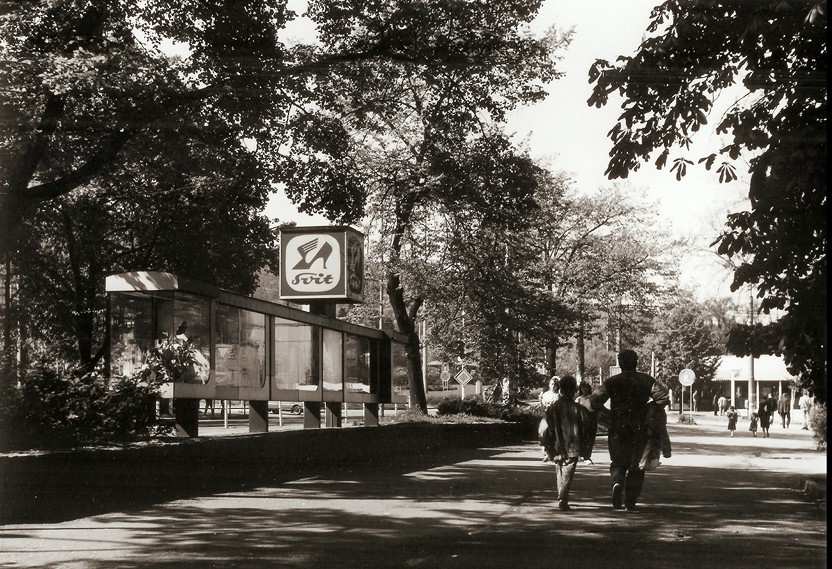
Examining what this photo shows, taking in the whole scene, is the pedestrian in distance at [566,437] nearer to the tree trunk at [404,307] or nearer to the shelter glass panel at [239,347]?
the shelter glass panel at [239,347]

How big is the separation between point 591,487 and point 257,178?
7.98 m

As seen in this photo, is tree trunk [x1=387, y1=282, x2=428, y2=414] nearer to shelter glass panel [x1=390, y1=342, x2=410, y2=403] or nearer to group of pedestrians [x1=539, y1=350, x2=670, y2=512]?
shelter glass panel [x1=390, y1=342, x2=410, y2=403]

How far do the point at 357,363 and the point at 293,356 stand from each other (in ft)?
14.9

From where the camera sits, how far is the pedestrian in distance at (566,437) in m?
11.7

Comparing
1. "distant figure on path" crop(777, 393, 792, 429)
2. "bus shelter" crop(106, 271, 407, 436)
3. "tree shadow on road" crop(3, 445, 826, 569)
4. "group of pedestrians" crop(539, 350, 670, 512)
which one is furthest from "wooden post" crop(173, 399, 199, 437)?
"distant figure on path" crop(777, 393, 792, 429)

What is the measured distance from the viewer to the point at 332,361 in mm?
24094

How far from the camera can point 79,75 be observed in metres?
13.9

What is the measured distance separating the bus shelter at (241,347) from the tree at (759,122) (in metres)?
7.98

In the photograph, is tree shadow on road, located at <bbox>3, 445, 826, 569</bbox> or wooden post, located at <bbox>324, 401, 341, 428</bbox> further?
wooden post, located at <bbox>324, 401, 341, 428</bbox>

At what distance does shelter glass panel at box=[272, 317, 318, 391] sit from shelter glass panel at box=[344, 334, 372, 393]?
2316 millimetres

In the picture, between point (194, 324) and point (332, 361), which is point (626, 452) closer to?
point (194, 324)

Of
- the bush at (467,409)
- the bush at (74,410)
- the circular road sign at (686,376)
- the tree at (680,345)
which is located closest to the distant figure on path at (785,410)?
the tree at (680,345)

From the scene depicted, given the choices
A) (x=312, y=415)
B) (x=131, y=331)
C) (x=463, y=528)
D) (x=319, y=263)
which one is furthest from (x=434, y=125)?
(x=463, y=528)

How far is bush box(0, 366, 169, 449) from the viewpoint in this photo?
13766 mm
